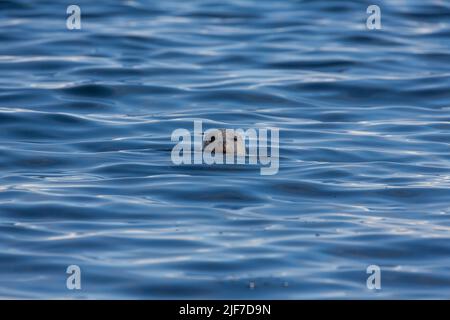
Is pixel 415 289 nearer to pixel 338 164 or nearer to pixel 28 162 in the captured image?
pixel 338 164

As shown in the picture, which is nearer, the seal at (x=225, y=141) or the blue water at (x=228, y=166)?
the blue water at (x=228, y=166)

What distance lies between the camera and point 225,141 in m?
11.0

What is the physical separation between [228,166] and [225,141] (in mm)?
261

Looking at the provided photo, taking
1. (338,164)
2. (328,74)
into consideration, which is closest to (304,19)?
(328,74)

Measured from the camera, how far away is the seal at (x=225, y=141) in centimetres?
1098

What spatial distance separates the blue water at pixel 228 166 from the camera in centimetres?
837

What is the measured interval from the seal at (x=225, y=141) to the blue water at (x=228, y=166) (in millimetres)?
285

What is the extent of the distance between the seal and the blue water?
285 millimetres

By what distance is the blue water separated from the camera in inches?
329

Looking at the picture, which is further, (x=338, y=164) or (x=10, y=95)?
(x=10, y=95)

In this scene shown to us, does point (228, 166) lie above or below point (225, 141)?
below

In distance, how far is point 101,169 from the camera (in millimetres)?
10938

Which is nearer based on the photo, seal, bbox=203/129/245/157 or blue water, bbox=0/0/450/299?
blue water, bbox=0/0/450/299

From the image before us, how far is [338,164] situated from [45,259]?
3.82 meters
